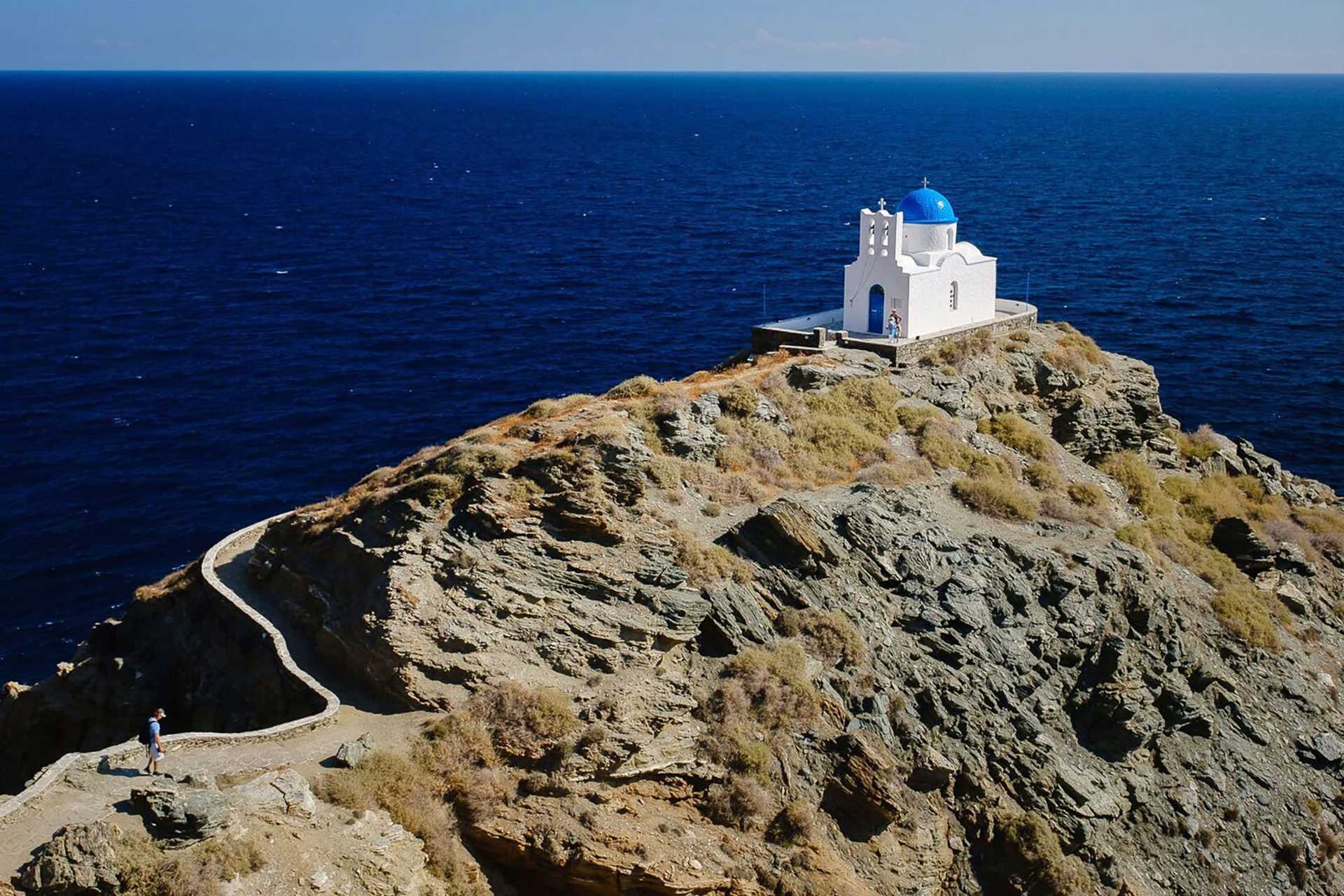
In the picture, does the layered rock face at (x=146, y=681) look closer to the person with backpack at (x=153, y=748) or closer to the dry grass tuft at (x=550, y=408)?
the person with backpack at (x=153, y=748)

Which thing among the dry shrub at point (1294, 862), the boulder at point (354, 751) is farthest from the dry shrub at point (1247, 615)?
the boulder at point (354, 751)

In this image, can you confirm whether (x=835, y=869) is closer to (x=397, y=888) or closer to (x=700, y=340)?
(x=397, y=888)

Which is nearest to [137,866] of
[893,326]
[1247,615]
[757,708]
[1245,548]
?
[757,708]

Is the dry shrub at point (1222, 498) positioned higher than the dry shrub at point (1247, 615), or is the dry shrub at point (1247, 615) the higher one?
the dry shrub at point (1222, 498)


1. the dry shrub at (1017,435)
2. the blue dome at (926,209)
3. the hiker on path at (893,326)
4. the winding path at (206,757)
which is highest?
the blue dome at (926,209)

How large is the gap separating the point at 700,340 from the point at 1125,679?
5037 cm

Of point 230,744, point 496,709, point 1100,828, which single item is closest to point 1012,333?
point 1100,828

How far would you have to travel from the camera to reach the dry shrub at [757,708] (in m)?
34.6

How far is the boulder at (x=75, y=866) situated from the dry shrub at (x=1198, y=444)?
168 ft

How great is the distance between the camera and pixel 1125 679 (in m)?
42.3

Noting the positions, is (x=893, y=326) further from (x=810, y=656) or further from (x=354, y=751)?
(x=354, y=751)

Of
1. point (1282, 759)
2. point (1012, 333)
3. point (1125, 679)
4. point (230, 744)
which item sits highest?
point (1012, 333)

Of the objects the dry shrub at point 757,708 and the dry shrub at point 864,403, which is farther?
the dry shrub at point 864,403

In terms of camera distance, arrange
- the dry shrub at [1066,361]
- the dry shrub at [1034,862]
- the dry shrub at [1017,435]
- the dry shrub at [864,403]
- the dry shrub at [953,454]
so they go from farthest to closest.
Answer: the dry shrub at [1066,361], the dry shrub at [1017,435], the dry shrub at [864,403], the dry shrub at [953,454], the dry shrub at [1034,862]
